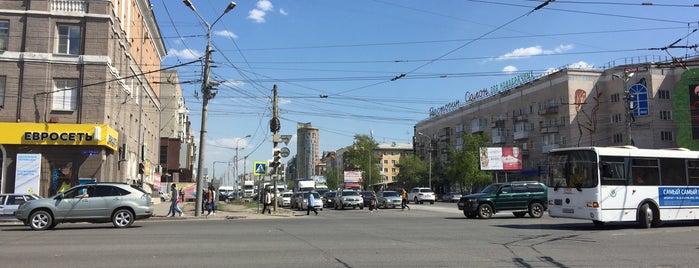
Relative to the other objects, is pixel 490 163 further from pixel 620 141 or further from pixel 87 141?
pixel 87 141

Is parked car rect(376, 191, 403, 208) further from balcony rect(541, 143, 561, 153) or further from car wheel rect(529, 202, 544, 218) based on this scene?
balcony rect(541, 143, 561, 153)

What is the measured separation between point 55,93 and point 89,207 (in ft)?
46.6

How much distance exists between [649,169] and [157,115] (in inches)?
2077

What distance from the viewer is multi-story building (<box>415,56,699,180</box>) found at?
6831 cm

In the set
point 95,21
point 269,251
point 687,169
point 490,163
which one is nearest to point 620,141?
point 490,163

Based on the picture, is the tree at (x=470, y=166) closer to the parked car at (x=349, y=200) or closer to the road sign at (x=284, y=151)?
the parked car at (x=349, y=200)

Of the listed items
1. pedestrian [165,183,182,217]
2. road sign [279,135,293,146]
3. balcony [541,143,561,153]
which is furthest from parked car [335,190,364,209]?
balcony [541,143,561,153]

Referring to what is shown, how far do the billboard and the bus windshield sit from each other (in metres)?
52.0

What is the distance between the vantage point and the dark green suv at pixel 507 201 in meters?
24.9

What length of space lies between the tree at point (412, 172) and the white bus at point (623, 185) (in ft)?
274

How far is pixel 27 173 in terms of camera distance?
94.1ft

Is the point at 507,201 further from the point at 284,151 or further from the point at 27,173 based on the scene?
the point at 27,173

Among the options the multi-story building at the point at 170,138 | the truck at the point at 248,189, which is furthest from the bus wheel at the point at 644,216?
the truck at the point at 248,189

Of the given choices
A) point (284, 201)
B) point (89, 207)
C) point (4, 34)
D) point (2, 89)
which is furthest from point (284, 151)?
point (284, 201)
